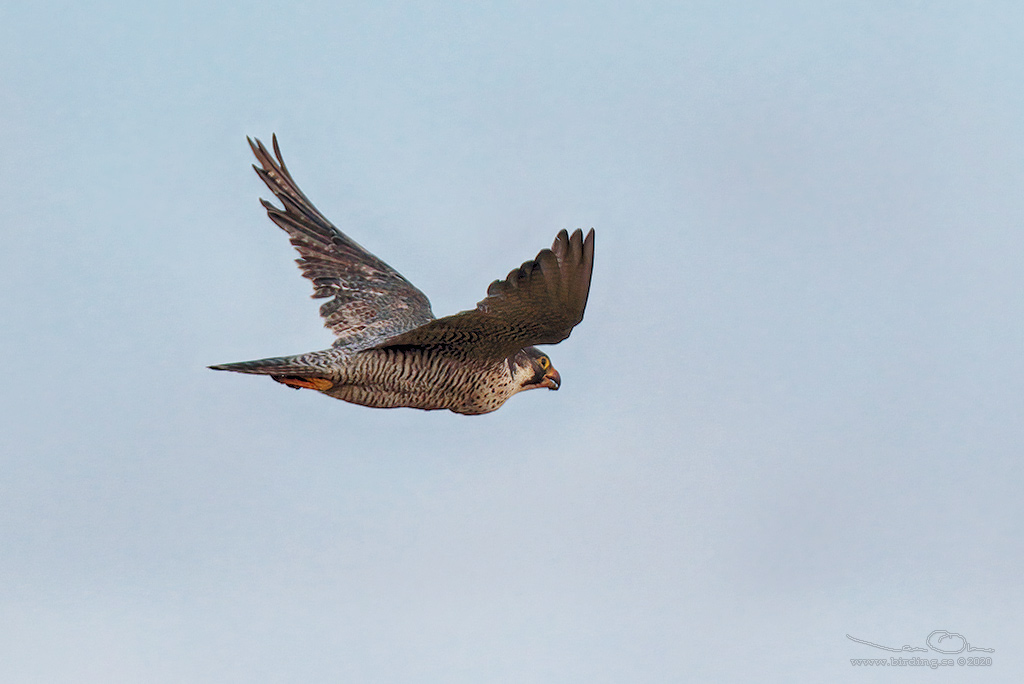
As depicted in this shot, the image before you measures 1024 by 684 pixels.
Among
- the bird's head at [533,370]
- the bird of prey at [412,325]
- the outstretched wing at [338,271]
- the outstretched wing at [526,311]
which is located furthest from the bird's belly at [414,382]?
the outstretched wing at [338,271]

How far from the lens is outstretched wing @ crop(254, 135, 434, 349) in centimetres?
1719

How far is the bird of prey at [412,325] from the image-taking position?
1272 cm

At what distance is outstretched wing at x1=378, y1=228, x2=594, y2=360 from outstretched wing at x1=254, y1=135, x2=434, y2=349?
236cm

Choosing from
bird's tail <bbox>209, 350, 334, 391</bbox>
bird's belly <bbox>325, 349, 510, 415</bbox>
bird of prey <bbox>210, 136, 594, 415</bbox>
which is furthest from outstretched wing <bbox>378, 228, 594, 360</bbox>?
bird's tail <bbox>209, 350, 334, 391</bbox>

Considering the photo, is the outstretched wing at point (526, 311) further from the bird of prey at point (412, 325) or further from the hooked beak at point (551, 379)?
the hooked beak at point (551, 379)

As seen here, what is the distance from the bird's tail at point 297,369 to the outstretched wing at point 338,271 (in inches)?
76.4

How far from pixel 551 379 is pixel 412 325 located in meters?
2.00

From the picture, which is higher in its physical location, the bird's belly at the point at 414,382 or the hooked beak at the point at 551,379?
the hooked beak at the point at 551,379

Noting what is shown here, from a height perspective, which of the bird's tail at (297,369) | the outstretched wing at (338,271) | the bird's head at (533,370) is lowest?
the bird's tail at (297,369)

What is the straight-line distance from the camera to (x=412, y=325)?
54.6 ft

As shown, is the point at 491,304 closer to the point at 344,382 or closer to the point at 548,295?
the point at 548,295

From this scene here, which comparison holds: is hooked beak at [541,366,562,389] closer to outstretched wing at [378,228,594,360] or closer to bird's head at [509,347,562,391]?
bird's head at [509,347,562,391]

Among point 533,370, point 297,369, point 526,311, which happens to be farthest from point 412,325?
point 526,311

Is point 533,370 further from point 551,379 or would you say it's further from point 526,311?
point 526,311
